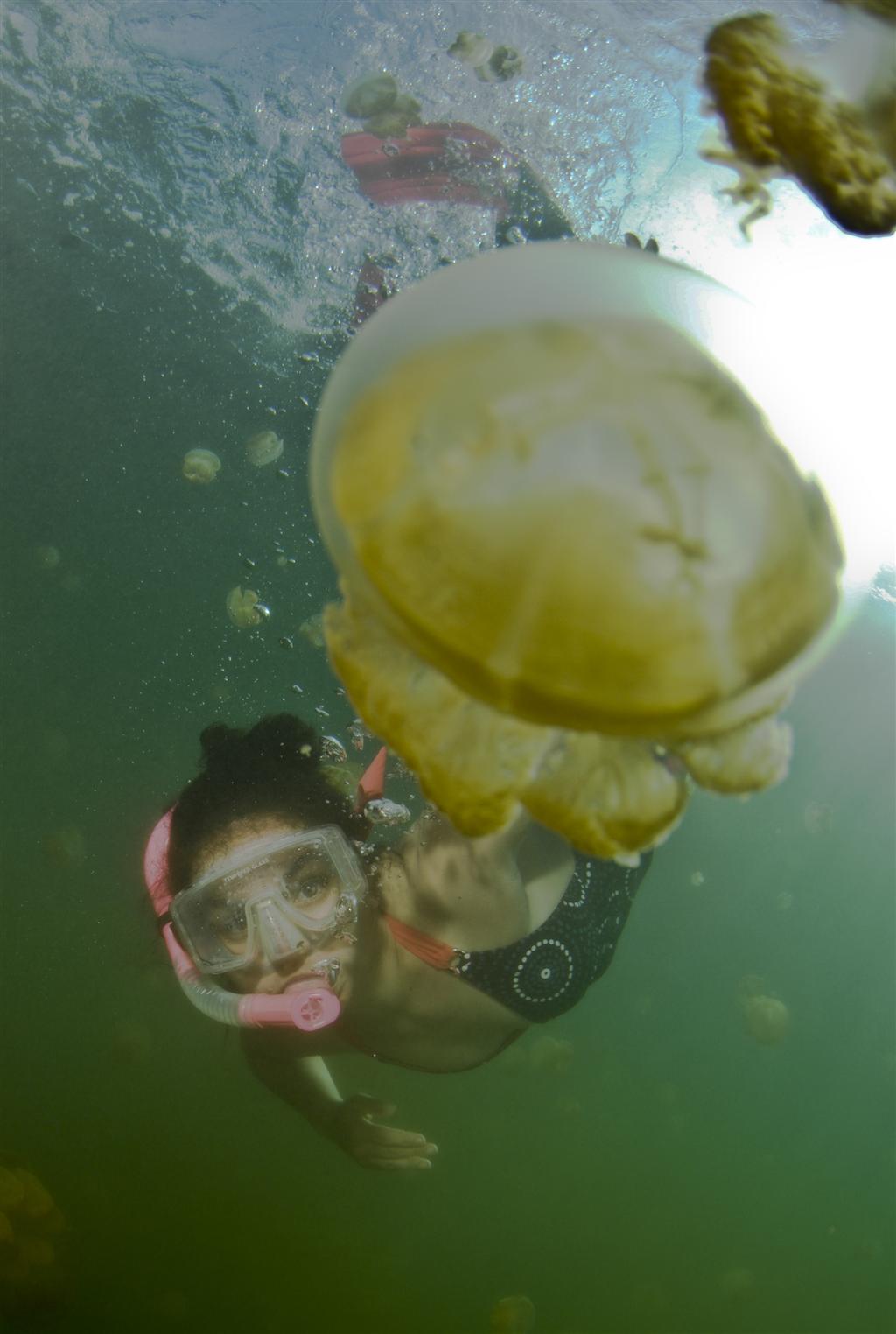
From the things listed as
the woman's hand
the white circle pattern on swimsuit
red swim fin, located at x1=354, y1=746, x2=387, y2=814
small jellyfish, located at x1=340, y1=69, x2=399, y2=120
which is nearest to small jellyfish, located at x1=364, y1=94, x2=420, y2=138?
small jellyfish, located at x1=340, y1=69, x2=399, y2=120

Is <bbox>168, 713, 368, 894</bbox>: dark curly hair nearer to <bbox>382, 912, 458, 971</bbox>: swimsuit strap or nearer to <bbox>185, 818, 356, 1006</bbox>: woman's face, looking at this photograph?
<bbox>185, 818, 356, 1006</bbox>: woman's face

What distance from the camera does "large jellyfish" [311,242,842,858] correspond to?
1.01m

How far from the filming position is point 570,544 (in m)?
1.00

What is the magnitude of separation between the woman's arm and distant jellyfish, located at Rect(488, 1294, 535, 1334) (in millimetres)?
7462

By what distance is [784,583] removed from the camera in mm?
1099

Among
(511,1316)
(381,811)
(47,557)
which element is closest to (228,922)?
(381,811)

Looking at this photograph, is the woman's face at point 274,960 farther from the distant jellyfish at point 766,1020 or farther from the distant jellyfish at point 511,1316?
the distant jellyfish at point 766,1020

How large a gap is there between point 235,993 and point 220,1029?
22.4 metres

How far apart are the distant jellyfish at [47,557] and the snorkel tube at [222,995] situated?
14.4 m

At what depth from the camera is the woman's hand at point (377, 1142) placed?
511 cm

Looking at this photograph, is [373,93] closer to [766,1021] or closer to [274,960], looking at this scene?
[274,960]

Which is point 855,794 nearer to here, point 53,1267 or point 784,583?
point 53,1267

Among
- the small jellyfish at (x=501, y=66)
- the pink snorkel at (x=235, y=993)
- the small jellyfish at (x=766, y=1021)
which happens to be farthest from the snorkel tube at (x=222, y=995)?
the small jellyfish at (x=766, y=1021)

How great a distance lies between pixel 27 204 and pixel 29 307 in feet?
6.91
